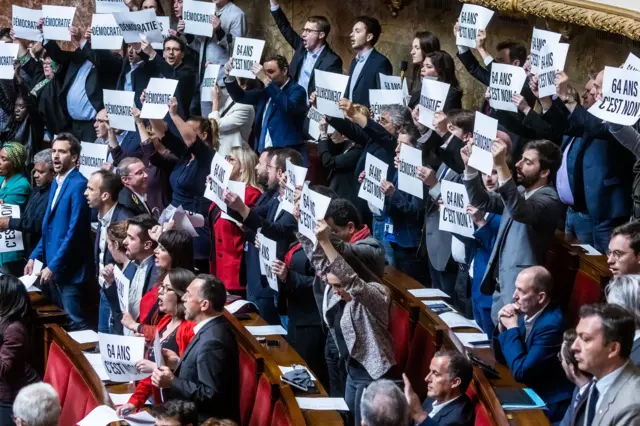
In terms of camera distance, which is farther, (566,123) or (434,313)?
(566,123)

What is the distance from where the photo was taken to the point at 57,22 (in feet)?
30.4

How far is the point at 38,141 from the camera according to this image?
9555 millimetres

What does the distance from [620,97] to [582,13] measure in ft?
5.50

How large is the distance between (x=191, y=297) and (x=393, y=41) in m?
4.76

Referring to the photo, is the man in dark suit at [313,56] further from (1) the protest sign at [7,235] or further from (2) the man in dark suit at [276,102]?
(1) the protest sign at [7,235]

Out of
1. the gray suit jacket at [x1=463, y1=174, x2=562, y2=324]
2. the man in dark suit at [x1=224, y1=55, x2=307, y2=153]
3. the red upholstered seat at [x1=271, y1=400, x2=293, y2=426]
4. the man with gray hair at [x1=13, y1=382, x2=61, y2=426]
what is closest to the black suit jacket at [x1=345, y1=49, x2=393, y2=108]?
the man in dark suit at [x1=224, y1=55, x2=307, y2=153]

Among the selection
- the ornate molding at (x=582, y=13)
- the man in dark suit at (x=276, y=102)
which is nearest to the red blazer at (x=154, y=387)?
the man in dark suit at (x=276, y=102)

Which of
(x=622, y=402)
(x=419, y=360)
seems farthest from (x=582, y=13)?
(x=622, y=402)

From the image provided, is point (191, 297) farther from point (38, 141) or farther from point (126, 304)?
point (38, 141)

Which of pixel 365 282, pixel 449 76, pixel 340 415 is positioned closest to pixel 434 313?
pixel 365 282

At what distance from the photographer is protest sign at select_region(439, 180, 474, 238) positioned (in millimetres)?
6145

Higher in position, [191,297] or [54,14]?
[54,14]

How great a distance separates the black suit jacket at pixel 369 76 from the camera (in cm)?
804

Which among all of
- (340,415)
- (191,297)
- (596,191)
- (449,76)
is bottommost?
(340,415)
